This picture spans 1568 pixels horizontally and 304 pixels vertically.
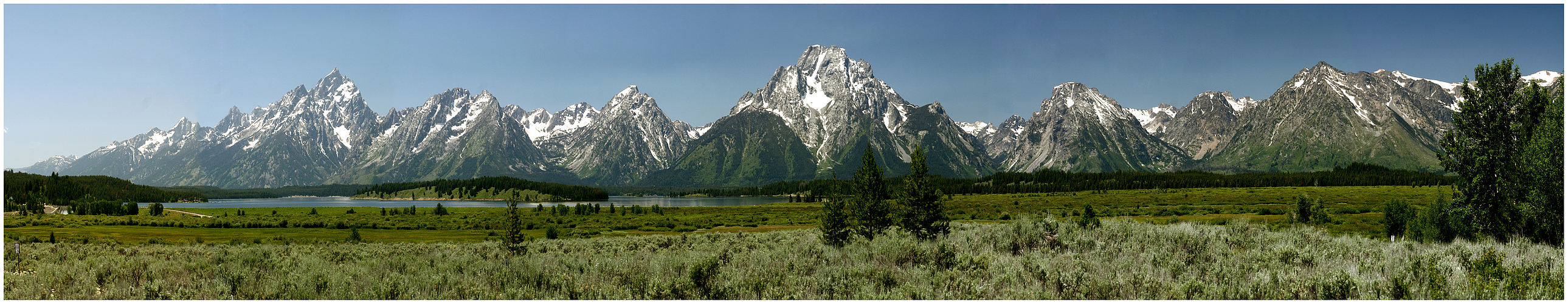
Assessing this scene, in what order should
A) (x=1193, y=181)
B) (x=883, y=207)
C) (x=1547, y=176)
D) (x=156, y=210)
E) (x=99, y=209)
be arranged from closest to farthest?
1. (x=1547, y=176)
2. (x=883, y=207)
3. (x=156, y=210)
4. (x=99, y=209)
5. (x=1193, y=181)

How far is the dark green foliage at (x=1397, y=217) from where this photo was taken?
3073cm

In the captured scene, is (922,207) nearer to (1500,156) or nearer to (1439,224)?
(1500,156)

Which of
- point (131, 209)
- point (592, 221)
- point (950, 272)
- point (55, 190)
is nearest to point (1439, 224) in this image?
point (950, 272)

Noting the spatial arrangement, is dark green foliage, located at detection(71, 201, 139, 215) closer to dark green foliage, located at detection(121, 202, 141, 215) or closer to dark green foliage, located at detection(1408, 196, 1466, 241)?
dark green foliage, located at detection(121, 202, 141, 215)

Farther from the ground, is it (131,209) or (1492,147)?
(1492,147)

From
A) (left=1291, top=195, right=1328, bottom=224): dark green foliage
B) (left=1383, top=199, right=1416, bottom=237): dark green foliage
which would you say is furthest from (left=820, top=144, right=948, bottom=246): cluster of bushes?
(left=1291, top=195, right=1328, bottom=224): dark green foliage

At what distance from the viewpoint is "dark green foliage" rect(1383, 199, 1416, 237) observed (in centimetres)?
3073

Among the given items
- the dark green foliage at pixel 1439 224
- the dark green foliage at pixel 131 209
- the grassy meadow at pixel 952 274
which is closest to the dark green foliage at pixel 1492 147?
the dark green foliage at pixel 1439 224

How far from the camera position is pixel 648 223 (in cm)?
7494

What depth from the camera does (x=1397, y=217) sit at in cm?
3105

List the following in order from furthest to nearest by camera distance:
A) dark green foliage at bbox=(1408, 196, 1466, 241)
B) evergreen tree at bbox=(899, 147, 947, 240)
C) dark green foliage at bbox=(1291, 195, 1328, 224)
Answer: dark green foliage at bbox=(1291, 195, 1328, 224), dark green foliage at bbox=(1408, 196, 1466, 241), evergreen tree at bbox=(899, 147, 947, 240)

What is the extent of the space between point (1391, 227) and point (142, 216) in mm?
125130
